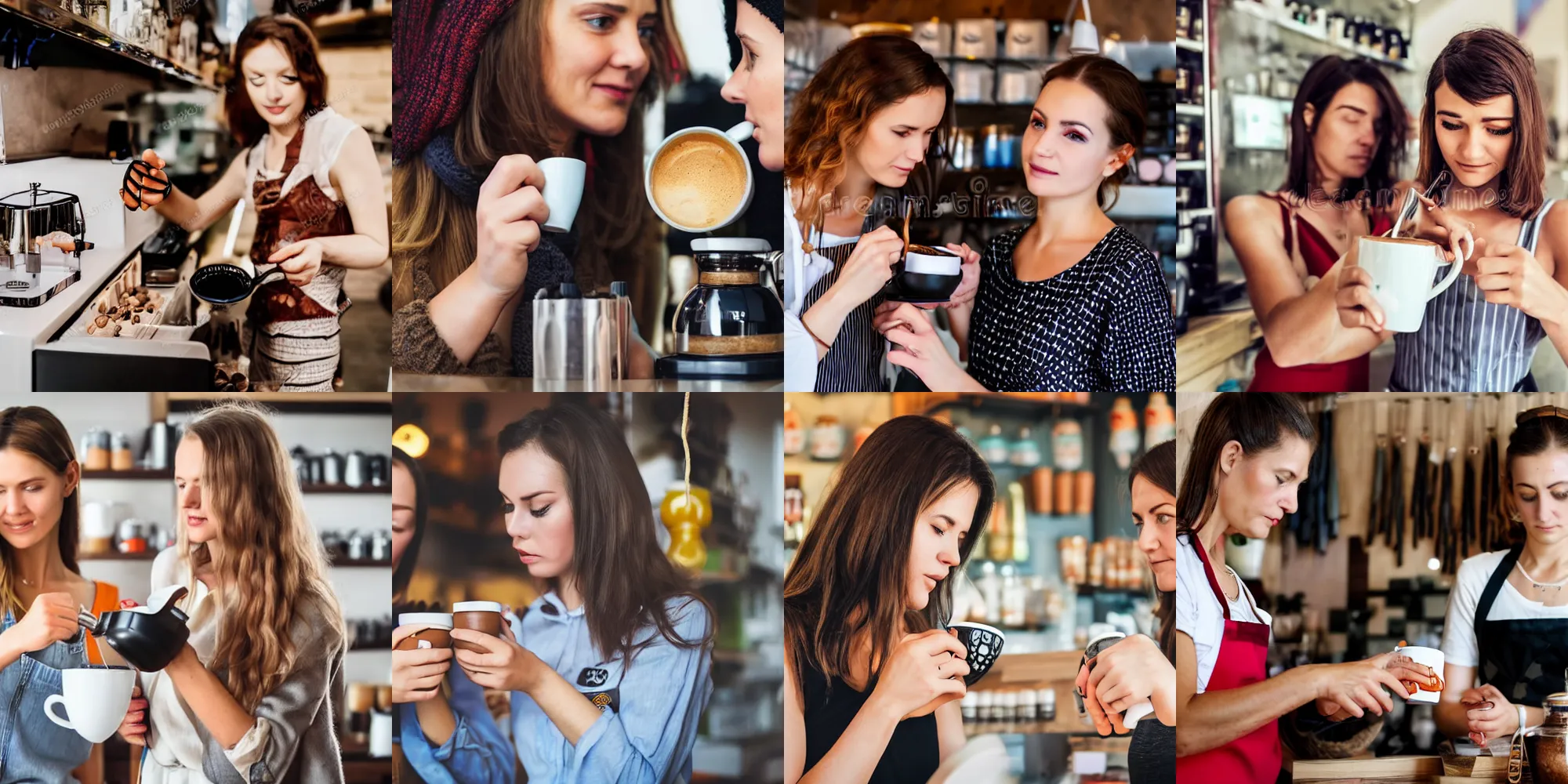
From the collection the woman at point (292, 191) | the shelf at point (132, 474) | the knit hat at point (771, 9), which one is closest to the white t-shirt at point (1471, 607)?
the knit hat at point (771, 9)

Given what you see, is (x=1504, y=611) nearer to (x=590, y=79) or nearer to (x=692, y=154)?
(x=692, y=154)

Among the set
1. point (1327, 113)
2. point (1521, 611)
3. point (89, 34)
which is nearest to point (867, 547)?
point (1327, 113)

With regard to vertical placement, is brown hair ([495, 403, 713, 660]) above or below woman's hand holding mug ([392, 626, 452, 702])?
above

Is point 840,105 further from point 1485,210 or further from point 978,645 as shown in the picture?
point 1485,210

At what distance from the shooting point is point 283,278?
301 cm

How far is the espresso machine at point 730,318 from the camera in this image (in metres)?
2.99

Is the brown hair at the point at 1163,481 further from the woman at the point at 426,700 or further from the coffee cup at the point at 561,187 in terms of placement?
the woman at the point at 426,700

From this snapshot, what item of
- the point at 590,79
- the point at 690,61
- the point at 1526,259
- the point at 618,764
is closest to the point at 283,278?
the point at 590,79

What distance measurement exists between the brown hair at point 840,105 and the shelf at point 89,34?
138 centimetres

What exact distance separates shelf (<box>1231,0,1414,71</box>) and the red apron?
1.28m

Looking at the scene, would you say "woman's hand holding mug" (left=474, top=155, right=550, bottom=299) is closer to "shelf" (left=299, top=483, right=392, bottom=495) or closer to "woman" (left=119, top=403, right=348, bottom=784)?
"shelf" (left=299, top=483, right=392, bottom=495)

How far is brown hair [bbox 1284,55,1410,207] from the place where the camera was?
3.16 metres

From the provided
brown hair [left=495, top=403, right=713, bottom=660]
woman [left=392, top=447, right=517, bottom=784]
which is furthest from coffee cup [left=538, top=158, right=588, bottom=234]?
woman [left=392, top=447, right=517, bottom=784]

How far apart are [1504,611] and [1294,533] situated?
0.55 metres
